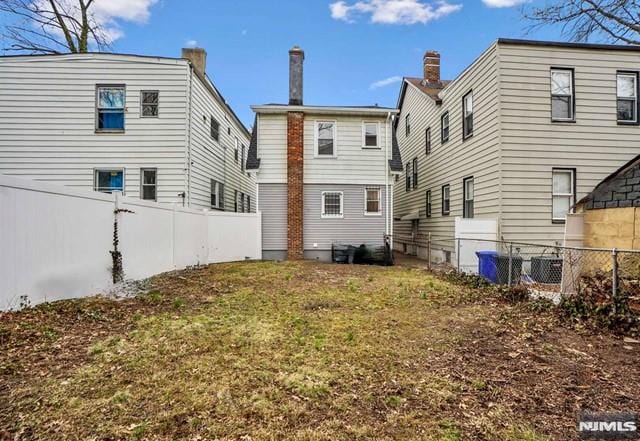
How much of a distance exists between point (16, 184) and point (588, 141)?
13087 millimetres

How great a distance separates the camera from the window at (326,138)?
14.1 metres

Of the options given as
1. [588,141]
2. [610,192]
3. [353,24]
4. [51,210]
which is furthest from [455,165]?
[51,210]

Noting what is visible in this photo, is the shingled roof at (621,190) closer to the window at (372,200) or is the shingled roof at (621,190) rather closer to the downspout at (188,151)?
the window at (372,200)

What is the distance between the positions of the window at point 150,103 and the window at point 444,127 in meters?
10.6

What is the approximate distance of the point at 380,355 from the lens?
3801 millimetres

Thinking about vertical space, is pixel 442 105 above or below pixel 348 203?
above

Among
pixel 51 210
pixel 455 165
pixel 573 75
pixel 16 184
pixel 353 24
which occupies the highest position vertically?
pixel 353 24

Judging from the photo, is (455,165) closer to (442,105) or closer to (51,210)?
(442,105)

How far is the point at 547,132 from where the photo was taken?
10.3 metres

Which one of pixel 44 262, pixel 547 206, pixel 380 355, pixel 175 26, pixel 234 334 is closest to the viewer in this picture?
pixel 380 355

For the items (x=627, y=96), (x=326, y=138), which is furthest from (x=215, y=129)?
(x=627, y=96)

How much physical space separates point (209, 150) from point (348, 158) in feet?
18.5

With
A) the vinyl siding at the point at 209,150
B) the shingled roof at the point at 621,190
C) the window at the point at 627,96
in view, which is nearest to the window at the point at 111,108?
the vinyl siding at the point at 209,150

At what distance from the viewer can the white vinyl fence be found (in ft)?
14.5
